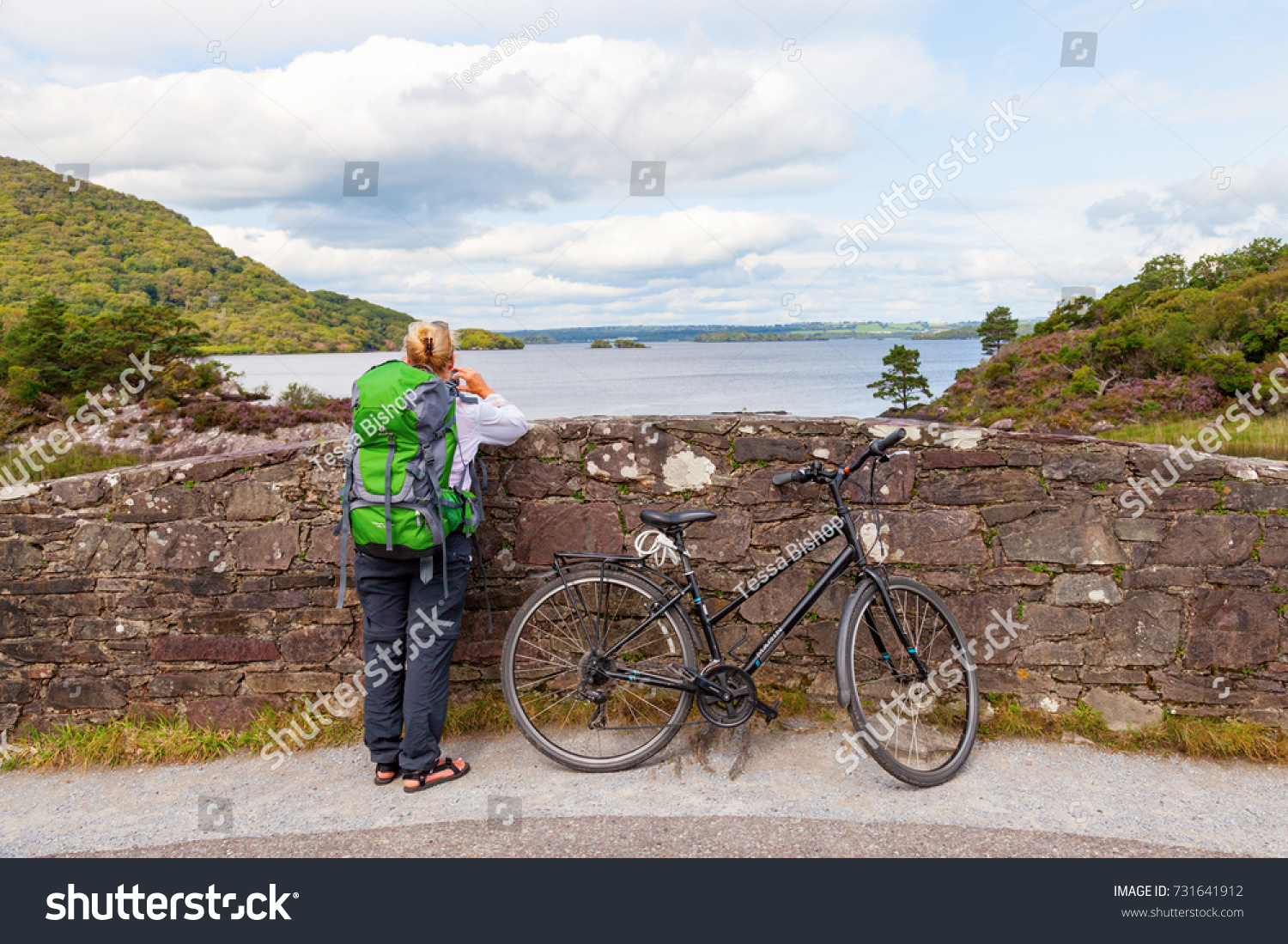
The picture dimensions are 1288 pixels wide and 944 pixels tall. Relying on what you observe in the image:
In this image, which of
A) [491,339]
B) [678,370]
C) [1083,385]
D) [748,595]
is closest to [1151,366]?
[1083,385]

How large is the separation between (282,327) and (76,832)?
14224 millimetres

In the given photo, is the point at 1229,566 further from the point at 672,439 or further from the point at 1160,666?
the point at 672,439

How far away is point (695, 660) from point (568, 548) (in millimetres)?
958

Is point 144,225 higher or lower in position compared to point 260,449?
higher

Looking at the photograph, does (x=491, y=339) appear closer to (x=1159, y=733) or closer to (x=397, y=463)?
(x=397, y=463)

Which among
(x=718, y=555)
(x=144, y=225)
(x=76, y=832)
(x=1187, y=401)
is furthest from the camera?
(x=144, y=225)

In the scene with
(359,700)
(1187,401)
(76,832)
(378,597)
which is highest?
(1187,401)

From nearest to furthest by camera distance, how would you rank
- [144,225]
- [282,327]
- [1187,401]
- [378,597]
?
[378,597]
[1187,401]
[282,327]
[144,225]

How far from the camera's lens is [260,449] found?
4023mm

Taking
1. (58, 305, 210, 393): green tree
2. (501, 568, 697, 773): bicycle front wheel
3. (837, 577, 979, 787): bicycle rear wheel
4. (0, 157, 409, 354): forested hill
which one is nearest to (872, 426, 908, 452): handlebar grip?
(837, 577, 979, 787): bicycle rear wheel

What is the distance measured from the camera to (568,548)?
3.92 m

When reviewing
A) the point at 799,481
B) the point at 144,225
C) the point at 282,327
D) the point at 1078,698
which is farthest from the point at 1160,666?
the point at 144,225

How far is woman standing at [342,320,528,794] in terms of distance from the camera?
313cm

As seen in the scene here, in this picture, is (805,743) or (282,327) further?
(282,327)
